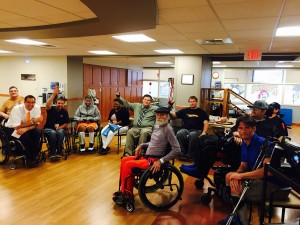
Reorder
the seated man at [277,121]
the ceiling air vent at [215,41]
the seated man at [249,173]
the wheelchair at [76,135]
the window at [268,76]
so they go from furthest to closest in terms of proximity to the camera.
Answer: the window at [268,76], the wheelchair at [76,135], the ceiling air vent at [215,41], the seated man at [277,121], the seated man at [249,173]

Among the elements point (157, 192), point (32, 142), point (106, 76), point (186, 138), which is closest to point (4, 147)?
point (32, 142)

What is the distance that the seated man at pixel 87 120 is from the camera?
5012 mm

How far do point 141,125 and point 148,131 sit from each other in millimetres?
287

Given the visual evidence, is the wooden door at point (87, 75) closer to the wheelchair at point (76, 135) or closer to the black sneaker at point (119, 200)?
the wheelchair at point (76, 135)

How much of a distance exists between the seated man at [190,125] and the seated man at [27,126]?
7.67 ft

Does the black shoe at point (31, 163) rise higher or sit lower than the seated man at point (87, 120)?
lower

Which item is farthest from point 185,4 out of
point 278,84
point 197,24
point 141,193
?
point 278,84

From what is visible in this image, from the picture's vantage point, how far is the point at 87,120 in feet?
17.0

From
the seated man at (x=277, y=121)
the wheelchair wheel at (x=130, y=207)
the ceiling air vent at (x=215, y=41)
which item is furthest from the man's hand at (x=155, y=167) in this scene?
the ceiling air vent at (x=215, y=41)

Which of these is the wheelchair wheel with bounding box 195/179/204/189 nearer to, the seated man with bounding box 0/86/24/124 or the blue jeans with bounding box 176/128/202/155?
the blue jeans with bounding box 176/128/202/155

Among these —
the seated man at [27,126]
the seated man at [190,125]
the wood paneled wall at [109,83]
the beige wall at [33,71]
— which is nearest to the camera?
the seated man at [27,126]

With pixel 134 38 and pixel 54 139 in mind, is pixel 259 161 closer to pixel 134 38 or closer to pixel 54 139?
pixel 134 38

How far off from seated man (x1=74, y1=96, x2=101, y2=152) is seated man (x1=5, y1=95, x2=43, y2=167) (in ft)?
3.13

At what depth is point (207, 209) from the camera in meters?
2.93
